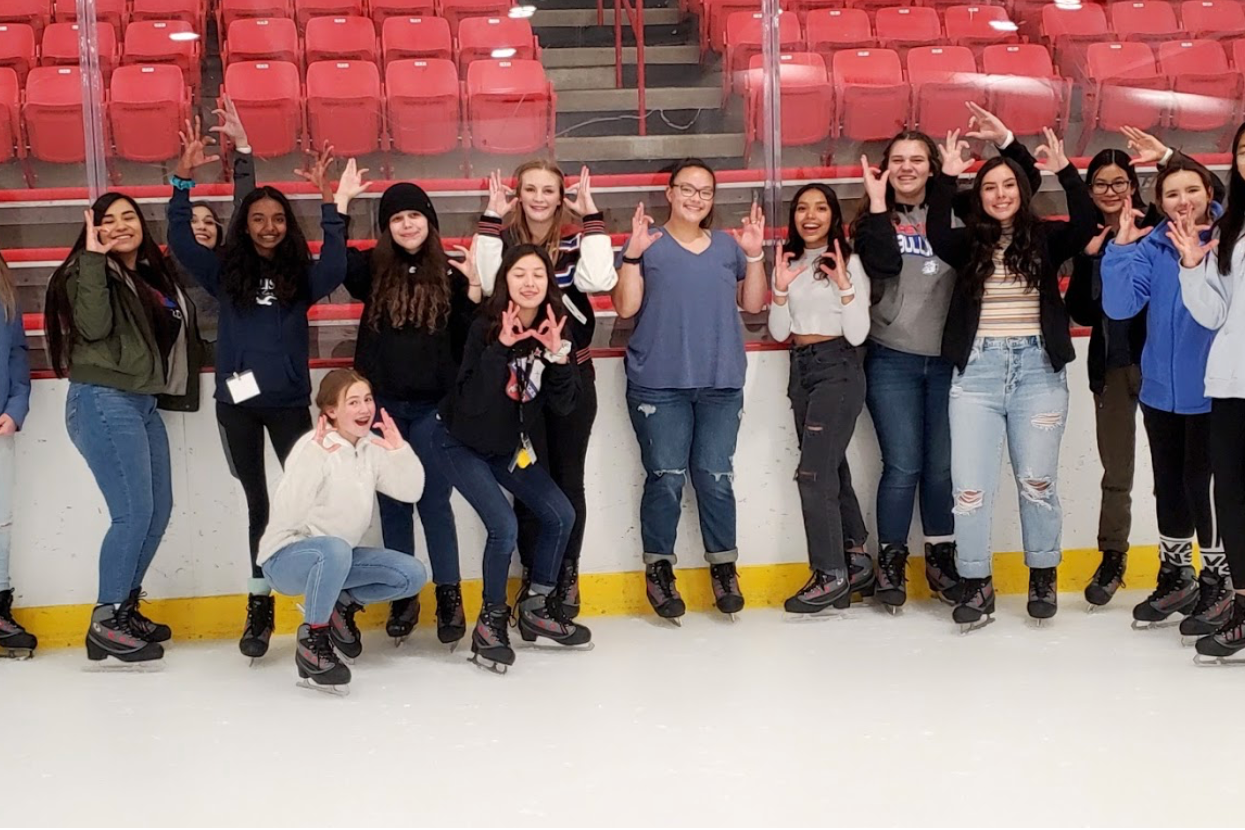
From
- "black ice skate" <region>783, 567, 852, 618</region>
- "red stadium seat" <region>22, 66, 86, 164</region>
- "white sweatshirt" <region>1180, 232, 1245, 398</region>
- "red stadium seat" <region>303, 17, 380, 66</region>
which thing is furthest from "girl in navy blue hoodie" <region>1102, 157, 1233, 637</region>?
"red stadium seat" <region>22, 66, 86, 164</region>

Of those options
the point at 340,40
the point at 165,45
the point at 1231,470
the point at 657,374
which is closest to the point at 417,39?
the point at 340,40

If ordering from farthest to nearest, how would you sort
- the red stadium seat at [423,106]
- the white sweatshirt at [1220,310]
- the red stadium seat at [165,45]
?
the red stadium seat at [423,106] < the red stadium seat at [165,45] < the white sweatshirt at [1220,310]

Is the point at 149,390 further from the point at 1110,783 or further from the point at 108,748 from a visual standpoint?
the point at 1110,783

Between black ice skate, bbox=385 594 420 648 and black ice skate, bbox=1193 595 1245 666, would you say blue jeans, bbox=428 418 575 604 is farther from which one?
black ice skate, bbox=1193 595 1245 666

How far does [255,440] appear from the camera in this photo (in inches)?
171

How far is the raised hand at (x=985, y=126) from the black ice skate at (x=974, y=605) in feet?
4.67

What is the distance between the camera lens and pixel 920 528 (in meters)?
4.91

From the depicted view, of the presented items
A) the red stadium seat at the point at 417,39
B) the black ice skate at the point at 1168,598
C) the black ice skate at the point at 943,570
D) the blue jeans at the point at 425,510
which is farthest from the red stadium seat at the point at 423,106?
the black ice skate at the point at 1168,598

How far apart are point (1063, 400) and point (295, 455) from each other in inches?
90.6

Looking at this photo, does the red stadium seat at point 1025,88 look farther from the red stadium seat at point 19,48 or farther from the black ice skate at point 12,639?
the black ice skate at point 12,639

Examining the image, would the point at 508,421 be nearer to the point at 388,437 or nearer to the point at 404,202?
the point at 388,437

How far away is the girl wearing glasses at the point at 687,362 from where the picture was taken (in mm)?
4488

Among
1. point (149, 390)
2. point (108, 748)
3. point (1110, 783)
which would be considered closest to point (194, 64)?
point (149, 390)

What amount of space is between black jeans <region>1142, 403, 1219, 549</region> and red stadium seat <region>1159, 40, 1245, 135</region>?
1.54m
